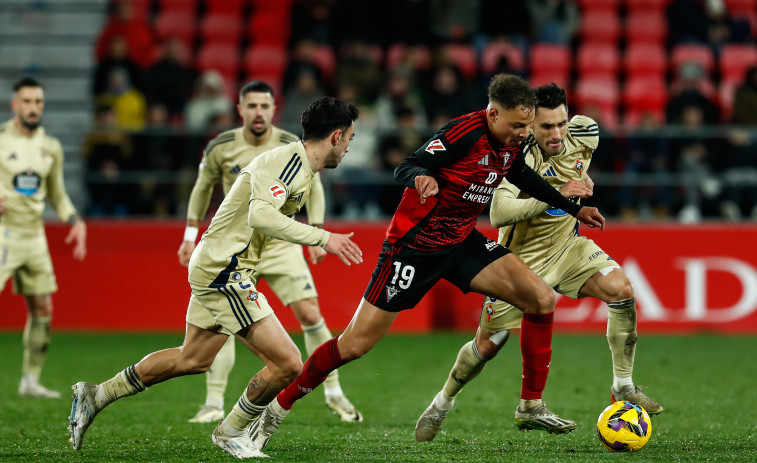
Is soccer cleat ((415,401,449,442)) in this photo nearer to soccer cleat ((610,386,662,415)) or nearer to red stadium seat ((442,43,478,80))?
soccer cleat ((610,386,662,415))

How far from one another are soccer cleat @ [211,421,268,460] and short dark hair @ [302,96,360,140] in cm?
192

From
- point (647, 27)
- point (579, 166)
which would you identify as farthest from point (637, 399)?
point (647, 27)

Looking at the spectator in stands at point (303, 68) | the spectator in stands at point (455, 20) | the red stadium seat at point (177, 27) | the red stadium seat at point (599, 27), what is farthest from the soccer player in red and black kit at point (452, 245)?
the red stadium seat at point (177, 27)

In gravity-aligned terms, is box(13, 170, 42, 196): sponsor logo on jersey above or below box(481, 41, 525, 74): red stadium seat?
below

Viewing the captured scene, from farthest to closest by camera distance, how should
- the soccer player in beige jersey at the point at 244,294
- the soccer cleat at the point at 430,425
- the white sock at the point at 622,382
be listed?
1. the white sock at the point at 622,382
2. the soccer cleat at the point at 430,425
3. the soccer player in beige jersey at the point at 244,294

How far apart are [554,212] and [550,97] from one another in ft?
2.89

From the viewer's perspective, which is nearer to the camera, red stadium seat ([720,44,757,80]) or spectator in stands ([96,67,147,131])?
spectator in stands ([96,67,147,131])

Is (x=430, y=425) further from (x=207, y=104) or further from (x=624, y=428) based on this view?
(x=207, y=104)

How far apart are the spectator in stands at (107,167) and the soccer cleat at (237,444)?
8.23m

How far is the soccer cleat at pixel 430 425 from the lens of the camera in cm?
742

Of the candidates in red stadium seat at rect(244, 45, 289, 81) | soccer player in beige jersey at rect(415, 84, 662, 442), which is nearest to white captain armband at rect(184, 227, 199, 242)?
soccer player in beige jersey at rect(415, 84, 662, 442)

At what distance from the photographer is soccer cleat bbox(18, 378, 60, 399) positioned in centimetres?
978

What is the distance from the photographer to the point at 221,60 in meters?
18.5

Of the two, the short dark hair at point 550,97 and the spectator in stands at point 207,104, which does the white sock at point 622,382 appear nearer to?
the short dark hair at point 550,97
